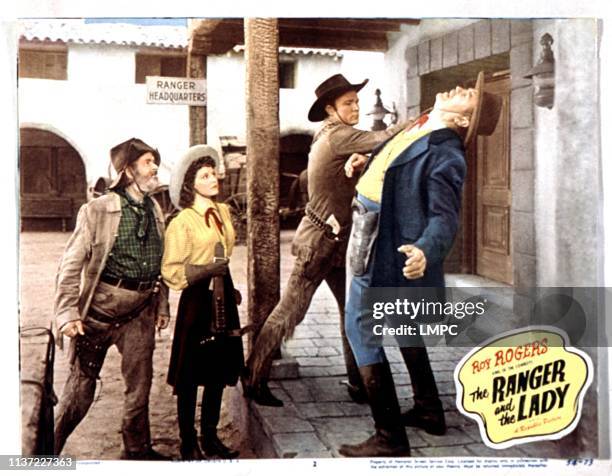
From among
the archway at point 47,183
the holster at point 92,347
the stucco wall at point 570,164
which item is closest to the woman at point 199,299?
the holster at point 92,347

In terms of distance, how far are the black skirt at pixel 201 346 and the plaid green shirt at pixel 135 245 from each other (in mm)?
219

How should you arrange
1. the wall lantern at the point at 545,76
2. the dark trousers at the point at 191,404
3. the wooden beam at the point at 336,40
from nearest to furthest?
the wall lantern at the point at 545,76 → the wooden beam at the point at 336,40 → the dark trousers at the point at 191,404

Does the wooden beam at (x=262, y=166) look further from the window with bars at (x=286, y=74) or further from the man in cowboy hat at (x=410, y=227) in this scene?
the man in cowboy hat at (x=410, y=227)

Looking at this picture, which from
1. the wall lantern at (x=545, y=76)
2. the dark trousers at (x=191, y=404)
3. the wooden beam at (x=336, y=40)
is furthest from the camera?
the dark trousers at (x=191, y=404)

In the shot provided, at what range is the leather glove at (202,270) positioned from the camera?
3.48 metres

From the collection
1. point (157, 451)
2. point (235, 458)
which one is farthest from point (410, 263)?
point (157, 451)

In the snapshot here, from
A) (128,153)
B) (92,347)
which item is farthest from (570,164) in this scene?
(92,347)

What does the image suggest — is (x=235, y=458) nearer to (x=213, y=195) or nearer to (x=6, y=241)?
(x=213, y=195)

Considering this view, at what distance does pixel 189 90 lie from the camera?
3.44 metres

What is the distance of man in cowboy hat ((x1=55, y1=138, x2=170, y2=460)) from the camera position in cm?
345

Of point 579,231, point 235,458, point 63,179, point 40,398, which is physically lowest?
point 235,458

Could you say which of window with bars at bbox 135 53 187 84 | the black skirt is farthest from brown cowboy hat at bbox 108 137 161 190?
the black skirt

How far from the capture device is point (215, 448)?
11.6ft

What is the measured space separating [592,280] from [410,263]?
855mm
